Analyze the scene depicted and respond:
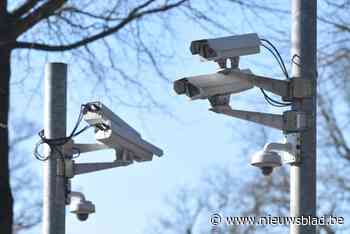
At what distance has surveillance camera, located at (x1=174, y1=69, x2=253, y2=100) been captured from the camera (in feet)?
30.4

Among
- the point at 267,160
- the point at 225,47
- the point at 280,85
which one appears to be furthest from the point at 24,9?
the point at 267,160

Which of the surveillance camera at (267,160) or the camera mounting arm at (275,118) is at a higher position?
the camera mounting arm at (275,118)

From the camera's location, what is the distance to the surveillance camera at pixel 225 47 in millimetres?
9086

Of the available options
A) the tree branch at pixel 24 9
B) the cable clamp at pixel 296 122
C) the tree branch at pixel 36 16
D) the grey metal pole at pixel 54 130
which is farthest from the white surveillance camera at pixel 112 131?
the cable clamp at pixel 296 122

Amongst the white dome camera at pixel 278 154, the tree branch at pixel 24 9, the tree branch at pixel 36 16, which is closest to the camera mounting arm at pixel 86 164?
the tree branch at pixel 36 16

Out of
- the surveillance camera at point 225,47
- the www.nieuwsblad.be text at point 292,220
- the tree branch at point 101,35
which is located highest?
the tree branch at point 101,35

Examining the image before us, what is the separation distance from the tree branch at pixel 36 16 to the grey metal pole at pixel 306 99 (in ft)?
9.31

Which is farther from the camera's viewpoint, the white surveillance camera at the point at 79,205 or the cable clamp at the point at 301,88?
the white surveillance camera at the point at 79,205

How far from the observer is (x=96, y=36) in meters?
11.5

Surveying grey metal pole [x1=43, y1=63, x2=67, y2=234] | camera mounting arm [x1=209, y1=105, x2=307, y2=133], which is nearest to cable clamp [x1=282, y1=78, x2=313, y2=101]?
camera mounting arm [x1=209, y1=105, x2=307, y2=133]

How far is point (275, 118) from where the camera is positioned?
931cm

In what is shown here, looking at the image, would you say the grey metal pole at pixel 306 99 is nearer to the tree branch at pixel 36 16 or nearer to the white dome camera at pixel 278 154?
the white dome camera at pixel 278 154

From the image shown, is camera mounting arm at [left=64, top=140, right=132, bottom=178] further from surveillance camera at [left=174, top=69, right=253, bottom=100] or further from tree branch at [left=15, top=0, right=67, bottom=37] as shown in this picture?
surveillance camera at [left=174, top=69, right=253, bottom=100]

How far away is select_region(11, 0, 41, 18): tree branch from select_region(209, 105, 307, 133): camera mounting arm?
2585 millimetres
